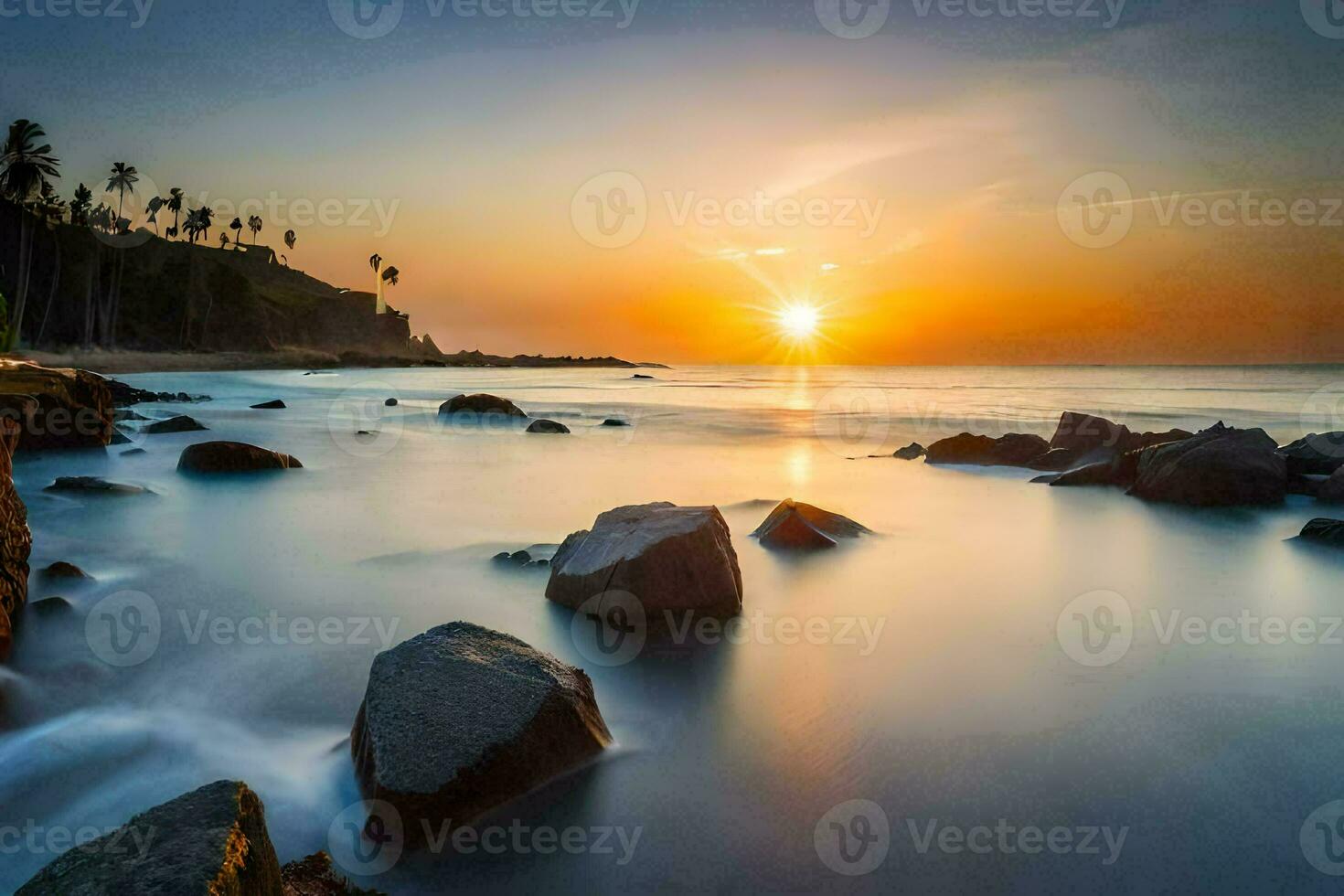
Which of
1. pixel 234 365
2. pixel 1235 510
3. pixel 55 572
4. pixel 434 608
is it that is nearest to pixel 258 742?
pixel 434 608

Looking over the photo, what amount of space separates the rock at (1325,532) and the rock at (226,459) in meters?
16.9

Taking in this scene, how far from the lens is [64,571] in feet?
25.9

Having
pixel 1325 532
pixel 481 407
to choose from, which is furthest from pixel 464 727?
pixel 481 407

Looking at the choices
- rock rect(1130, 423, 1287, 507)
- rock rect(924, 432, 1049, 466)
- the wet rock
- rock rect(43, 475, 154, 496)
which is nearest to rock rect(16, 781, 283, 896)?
→ rock rect(43, 475, 154, 496)

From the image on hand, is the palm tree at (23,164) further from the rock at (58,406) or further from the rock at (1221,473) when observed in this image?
the rock at (1221,473)

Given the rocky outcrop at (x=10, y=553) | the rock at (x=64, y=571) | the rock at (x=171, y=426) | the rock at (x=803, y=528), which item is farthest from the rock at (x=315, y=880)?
the rock at (x=171, y=426)

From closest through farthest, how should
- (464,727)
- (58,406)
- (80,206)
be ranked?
(464,727)
(58,406)
(80,206)

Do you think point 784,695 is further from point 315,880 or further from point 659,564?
point 315,880

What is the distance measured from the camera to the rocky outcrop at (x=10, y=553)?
6184mm

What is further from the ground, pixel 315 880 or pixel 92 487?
pixel 315 880

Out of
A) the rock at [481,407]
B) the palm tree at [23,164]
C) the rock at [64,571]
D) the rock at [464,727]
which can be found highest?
the palm tree at [23,164]

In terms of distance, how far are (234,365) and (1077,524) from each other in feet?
350

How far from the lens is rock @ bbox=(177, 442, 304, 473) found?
47.6 feet

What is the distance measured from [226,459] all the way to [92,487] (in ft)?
8.42
